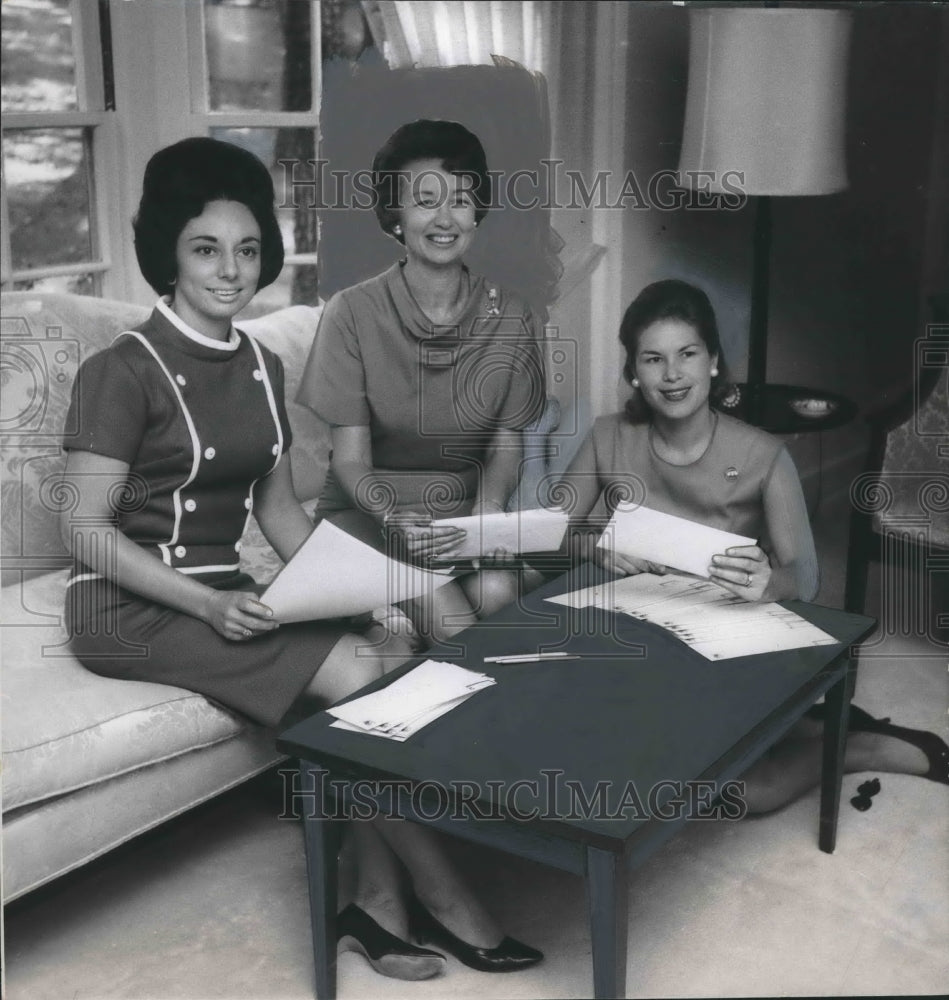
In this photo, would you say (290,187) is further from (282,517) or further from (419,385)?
(282,517)

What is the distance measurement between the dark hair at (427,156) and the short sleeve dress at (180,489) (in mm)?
345

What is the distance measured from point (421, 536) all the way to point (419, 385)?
0.27m

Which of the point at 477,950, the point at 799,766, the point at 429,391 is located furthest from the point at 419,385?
the point at 799,766

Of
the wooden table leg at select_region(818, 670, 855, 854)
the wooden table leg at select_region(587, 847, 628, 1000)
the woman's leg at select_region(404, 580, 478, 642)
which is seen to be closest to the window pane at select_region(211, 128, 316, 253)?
the woman's leg at select_region(404, 580, 478, 642)

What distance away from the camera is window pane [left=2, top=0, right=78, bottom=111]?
1831 mm

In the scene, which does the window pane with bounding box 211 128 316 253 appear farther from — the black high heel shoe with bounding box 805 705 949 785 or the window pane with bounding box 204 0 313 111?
the black high heel shoe with bounding box 805 705 949 785

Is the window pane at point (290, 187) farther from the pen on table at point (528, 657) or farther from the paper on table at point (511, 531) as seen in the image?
the pen on table at point (528, 657)

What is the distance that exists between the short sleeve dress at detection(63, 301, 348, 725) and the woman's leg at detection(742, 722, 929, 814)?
90cm

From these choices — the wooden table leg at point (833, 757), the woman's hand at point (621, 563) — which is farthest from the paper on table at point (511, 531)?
the wooden table leg at point (833, 757)

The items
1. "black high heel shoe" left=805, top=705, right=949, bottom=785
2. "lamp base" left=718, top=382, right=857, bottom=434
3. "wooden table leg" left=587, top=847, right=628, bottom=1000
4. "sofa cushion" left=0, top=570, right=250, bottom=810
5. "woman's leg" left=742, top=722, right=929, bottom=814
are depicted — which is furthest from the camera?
"black high heel shoe" left=805, top=705, right=949, bottom=785

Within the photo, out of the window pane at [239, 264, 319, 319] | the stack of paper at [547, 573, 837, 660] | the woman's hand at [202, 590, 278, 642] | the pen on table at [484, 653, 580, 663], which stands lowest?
the pen on table at [484, 653, 580, 663]

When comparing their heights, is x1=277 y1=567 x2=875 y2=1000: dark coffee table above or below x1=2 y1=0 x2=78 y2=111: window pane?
below

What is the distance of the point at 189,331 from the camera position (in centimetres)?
210

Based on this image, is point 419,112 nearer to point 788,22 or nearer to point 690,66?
point 690,66
